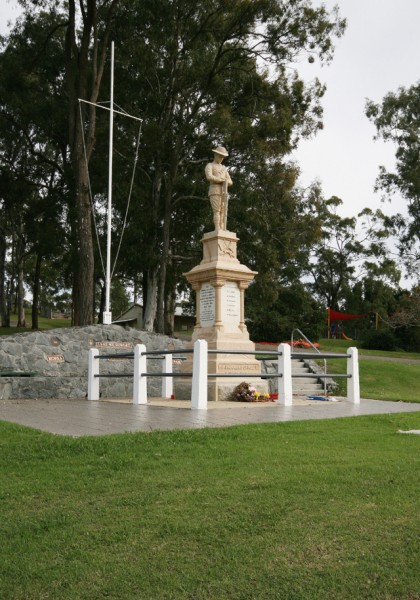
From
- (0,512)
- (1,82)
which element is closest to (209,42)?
(1,82)

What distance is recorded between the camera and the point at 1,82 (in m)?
29.9

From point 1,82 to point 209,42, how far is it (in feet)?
33.8

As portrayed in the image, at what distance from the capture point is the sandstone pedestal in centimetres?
1392

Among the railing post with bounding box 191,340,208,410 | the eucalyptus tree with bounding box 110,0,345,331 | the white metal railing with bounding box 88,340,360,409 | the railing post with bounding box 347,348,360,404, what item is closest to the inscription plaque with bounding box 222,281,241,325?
the white metal railing with bounding box 88,340,360,409

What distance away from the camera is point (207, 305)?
14.7 m

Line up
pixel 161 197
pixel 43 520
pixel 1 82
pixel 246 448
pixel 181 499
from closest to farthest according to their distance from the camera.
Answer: pixel 43 520
pixel 181 499
pixel 246 448
pixel 1 82
pixel 161 197

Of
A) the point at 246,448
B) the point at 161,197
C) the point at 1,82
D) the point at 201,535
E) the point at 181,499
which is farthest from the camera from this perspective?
the point at 161,197

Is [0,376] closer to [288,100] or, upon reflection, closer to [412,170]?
[288,100]

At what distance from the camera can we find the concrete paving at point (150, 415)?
8047mm

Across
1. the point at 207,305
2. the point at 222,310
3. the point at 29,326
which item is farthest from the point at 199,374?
the point at 29,326

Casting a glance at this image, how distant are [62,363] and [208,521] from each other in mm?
11969

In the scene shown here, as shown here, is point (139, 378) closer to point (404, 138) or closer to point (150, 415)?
point (150, 415)

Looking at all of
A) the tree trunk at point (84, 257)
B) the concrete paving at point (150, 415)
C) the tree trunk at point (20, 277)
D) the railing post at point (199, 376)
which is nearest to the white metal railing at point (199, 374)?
the railing post at point (199, 376)

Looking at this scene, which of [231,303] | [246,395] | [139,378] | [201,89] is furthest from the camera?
[201,89]
